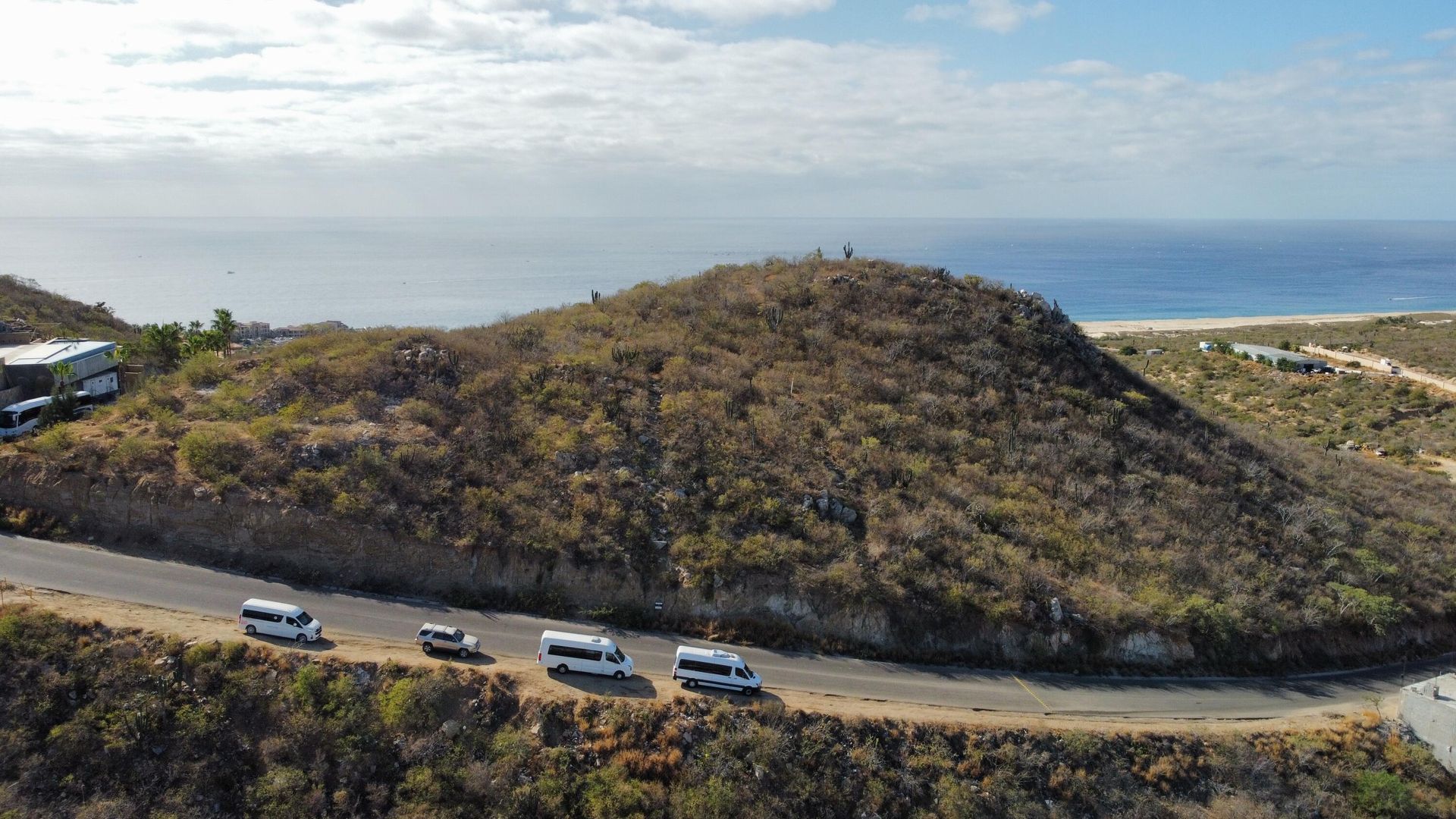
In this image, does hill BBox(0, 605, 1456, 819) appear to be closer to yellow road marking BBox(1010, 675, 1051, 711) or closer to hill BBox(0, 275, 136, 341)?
yellow road marking BBox(1010, 675, 1051, 711)

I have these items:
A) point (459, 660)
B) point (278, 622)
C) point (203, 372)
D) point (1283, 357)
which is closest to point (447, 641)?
point (459, 660)

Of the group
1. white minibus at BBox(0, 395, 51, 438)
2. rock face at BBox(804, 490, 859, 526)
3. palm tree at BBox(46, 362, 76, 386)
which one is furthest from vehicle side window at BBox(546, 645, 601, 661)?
palm tree at BBox(46, 362, 76, 386)

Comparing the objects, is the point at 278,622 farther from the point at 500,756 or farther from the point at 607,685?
the point at 607,685

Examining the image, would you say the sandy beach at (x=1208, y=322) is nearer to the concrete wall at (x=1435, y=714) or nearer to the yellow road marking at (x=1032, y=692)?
the concrete wall at (x=1435, y=714)

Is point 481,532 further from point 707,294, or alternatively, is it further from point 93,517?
point 707,294

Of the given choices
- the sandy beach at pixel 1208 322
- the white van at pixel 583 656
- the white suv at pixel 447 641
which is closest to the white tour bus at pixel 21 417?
the white suv at pixel 447 641
